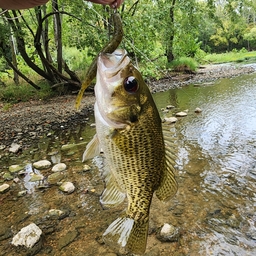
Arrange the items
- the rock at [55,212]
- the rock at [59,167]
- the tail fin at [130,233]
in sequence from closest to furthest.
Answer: the tail fin at [130,233]
the rock at [55,212]
the rock at [59,167]

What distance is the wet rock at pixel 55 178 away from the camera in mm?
5027

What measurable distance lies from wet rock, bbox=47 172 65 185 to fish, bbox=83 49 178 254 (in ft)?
11.4

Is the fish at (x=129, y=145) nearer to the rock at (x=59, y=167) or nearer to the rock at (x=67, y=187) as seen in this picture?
the rock at (x=67, y=187)

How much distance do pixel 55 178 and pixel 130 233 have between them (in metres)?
3.71

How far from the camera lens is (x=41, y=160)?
6.11 meters

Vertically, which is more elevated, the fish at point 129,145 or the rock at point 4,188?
the fish at point 129,145

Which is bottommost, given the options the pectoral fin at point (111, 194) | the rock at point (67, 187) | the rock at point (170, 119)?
the rock at point (170, 119)

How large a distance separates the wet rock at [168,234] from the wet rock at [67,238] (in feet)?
3.70

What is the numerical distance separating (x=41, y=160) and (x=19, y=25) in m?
8.03

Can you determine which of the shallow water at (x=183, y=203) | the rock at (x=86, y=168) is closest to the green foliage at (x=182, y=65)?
the shallow water at (x=183, y=203)

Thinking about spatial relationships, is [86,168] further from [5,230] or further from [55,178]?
[5,230]

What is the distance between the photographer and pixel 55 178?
5.15m

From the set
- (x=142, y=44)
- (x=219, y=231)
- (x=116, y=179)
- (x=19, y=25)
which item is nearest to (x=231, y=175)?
(x=219, y=231)

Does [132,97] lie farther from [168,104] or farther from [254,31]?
[254,31]
